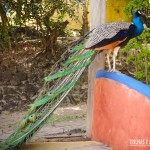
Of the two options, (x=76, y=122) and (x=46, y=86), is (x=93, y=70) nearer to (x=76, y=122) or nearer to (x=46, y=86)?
(x=46, y=86)

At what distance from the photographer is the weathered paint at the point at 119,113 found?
12.4 ft

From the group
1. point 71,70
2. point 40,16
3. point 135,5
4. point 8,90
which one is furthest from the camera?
point 40,16

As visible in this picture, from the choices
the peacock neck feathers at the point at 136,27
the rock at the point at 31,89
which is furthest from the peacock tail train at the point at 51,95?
the rock at the point at 31,89

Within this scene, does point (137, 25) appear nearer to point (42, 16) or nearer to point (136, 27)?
point (136, 27)

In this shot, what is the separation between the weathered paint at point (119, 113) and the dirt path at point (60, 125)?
3.01 feet

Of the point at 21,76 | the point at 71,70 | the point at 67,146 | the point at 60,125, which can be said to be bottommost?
the point at 60,125

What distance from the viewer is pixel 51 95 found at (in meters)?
4.51

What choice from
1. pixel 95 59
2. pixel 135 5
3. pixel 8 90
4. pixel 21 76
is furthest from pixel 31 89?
pixel 95 59

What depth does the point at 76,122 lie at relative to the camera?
7.66m

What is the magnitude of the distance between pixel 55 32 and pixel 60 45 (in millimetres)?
382

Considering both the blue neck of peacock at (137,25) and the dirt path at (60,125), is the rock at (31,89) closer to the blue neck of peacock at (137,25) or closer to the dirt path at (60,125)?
the dirt path at (60,125)

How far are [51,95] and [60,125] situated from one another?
2926 millimetres

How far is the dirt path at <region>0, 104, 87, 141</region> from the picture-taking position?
5965 mm

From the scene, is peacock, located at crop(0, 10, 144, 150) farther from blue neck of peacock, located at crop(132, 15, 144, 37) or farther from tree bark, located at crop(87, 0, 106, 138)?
tree bark, located at crop(87, 0, 106, 138)
